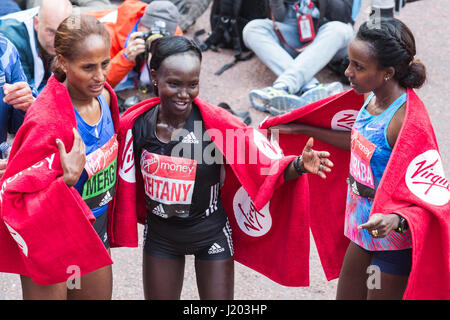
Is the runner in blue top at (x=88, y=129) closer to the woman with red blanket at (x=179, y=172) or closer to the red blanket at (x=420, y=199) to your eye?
the woman with red blanket at (x=179, y=172)

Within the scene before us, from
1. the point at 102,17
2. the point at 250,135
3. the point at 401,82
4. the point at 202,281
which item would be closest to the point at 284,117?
the point at 250,135

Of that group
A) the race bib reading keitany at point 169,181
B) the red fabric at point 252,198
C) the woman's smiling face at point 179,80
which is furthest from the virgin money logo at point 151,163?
the woman's smiling face at point 179,80

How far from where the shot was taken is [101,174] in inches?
112

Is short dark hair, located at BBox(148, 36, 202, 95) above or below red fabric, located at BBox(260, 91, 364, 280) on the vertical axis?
above

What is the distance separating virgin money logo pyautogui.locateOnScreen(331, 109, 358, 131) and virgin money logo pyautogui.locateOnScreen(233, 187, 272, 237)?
1.92 ft

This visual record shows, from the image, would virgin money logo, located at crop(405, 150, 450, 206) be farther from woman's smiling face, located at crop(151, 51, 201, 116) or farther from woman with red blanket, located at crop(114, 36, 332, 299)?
woman's smiling face, located at crop(151, 51, 201, 116)

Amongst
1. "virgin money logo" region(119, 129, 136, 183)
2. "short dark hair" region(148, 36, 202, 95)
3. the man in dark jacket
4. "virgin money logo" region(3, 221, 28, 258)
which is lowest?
the man in dark jacket

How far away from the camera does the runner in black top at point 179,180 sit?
2.82 m

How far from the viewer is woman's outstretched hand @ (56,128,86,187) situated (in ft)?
8.46

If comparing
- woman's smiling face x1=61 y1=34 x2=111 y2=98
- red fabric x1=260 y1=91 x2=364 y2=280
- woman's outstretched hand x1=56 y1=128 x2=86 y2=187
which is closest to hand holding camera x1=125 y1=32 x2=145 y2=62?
red fabric x1=260 y1=91 x2=364 y2=280

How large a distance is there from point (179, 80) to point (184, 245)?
32.1 inches

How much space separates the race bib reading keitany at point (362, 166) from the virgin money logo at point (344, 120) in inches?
13.2

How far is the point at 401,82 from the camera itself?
9.17 ft
